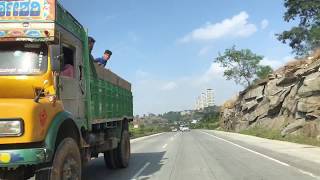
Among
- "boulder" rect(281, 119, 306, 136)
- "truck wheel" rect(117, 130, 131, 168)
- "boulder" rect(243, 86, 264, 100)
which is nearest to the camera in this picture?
"truck wheel" rect(117, 130, 131, 168)

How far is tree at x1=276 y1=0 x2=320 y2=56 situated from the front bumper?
1838 inches

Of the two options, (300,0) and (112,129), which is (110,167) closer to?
(112,129)

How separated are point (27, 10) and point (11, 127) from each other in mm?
2184

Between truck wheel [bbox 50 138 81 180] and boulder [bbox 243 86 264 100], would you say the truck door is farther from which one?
boulder [bbox 243 86 264 100]

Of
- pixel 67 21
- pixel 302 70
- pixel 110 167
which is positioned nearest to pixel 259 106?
pixel 302 70

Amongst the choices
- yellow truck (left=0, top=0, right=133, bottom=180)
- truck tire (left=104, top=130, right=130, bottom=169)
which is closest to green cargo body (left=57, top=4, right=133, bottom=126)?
yellow truck (left=0, top=0, right=133, bottom=180)

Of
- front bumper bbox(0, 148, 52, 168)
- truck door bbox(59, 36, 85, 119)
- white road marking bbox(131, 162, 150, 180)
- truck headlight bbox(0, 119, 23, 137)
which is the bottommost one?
white road marking bbox(131, 162, 150, 180)

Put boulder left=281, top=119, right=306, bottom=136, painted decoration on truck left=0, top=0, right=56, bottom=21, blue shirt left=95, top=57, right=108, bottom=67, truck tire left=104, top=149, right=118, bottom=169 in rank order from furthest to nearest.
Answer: boulder left=281, top=119, right=306, bottom=136 < truck tire left=104, top=149, right=118, bottom=169 < blue shirt left=95, top=57, right=108, bottom=67 < painted decoration on truck left=0, top=0, right=56, bottom=21

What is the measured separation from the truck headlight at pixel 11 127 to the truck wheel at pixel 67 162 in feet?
3.04

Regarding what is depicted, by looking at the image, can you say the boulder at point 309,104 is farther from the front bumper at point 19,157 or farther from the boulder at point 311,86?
the front bumper at point 19,157

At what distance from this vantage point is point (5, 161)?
7965 millimetres

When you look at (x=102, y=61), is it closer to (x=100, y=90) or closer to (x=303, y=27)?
(x=100, y=90)

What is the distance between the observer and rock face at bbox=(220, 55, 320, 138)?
36.4m

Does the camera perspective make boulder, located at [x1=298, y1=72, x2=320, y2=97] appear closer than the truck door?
No
